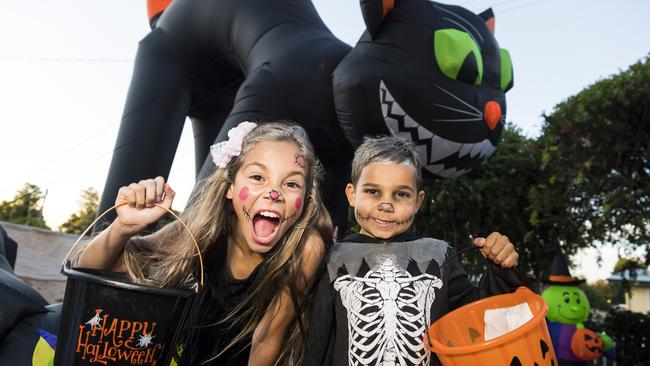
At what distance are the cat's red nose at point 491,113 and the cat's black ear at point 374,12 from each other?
106cm

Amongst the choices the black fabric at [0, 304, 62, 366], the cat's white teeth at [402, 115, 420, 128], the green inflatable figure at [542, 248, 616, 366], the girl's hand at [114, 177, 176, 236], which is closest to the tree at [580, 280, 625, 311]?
the green inflatable figure at [542, 248, 616, 366]

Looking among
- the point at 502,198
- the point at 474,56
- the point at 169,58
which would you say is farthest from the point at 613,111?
the point at 169,58

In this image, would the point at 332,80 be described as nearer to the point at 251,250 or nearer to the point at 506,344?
the point at 251,250

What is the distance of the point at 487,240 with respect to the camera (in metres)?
1.68

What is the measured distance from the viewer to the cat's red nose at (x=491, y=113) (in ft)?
13.3

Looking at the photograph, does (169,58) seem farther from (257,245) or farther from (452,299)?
(452,299)

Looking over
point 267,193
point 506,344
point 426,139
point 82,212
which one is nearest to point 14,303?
point 267,193

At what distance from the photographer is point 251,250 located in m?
2.04

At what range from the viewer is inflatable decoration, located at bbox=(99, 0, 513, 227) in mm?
3779

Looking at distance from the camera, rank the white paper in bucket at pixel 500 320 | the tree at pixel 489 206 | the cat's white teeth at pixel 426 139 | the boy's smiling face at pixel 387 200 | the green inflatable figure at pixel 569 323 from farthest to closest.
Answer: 1. the tree at pixel 489 206
2. the green inflatable figure at pixel 569 323
3. the cat's white teeth at pixel 426 139
4. the boy's smiling face at pixel 387 200
5. the white paper in bucket at pixel 500 320

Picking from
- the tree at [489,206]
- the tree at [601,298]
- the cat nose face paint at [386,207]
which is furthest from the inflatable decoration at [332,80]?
the tree at [601,298]

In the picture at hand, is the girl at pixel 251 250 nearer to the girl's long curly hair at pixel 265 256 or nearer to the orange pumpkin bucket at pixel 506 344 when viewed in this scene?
the girl's long curly hair at pixel 265 256

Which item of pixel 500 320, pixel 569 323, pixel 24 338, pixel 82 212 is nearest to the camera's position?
pixel 500 320

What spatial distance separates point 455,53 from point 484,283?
2489mm
